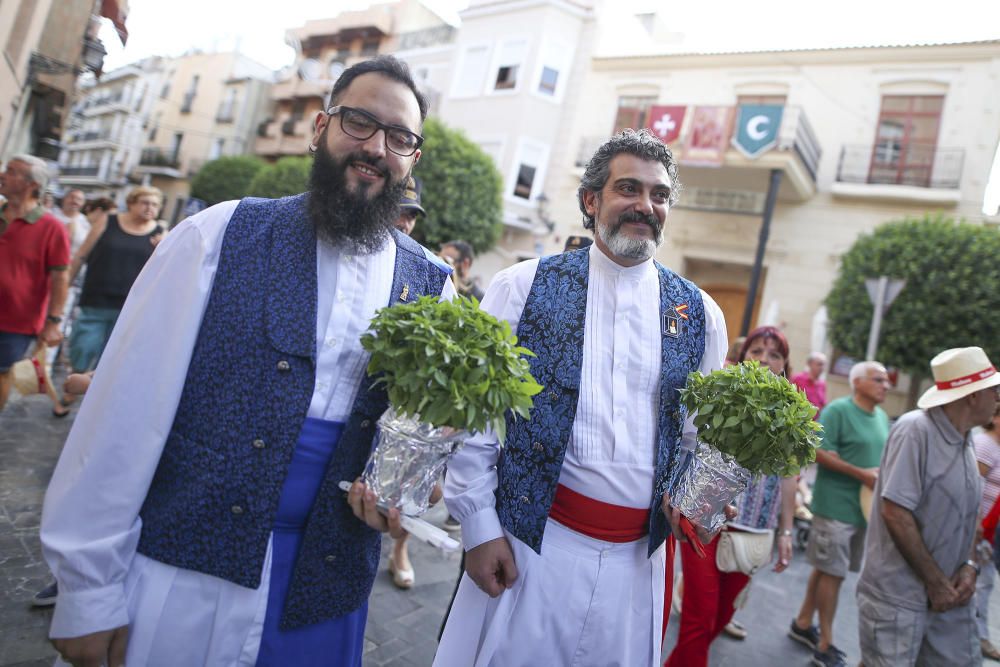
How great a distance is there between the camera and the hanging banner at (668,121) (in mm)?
15281

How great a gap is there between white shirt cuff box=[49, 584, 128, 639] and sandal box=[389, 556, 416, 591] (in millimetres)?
2844

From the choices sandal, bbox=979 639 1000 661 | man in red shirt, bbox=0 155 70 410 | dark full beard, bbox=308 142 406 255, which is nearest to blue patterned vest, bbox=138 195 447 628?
dark full beard, bbox=308 142 406 255

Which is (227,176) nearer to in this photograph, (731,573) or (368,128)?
(731,573)

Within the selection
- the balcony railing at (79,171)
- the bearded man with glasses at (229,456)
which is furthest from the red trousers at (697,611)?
the balcony railing at (79,171)

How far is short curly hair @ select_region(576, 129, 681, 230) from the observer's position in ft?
7.80

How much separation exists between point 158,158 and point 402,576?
1719 inches

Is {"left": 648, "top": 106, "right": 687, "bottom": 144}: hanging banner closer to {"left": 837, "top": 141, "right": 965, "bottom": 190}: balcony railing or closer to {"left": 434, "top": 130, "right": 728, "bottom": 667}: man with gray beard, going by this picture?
{"left": 837, "top": 141, "right": 965, "bottom": 190}: balcony railing

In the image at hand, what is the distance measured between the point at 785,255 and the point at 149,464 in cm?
1664

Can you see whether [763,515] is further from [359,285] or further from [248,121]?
[248,121]

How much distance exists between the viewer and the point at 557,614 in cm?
202

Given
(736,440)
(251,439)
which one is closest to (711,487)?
(736,440)

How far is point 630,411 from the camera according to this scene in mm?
2182

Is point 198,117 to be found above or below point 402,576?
above

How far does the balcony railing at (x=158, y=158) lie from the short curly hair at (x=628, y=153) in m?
43.2
